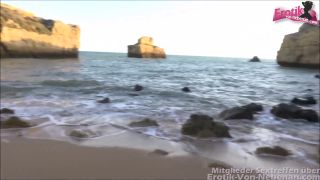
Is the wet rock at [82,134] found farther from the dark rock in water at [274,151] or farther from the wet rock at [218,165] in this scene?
the dark rock in water at [274,151]

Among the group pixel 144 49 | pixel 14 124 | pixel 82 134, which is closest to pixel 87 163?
pixel 82 134

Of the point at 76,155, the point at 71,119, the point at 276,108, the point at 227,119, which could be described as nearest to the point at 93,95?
the point at 71,119

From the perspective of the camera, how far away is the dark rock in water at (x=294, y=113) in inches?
380

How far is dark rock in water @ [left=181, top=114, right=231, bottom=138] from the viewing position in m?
7.03

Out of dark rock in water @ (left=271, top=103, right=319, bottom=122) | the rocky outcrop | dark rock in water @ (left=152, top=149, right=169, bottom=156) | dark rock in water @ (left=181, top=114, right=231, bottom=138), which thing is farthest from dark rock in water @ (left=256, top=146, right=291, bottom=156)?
the rocky outcrop

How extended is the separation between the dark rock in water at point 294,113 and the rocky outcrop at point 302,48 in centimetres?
4326

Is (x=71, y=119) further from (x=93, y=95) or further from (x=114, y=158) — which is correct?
(x=93, y=95)

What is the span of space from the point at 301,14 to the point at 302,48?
4481 cm

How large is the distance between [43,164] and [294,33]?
191 ft

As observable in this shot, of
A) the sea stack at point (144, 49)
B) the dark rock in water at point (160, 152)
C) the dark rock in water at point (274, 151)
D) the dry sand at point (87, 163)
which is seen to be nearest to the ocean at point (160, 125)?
the dark rock in water at point (274, 151)

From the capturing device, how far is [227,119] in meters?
9.30

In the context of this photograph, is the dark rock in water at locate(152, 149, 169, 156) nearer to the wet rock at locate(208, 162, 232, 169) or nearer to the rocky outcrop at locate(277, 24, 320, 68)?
the wet rock at locate(208, 162, 232, 169)

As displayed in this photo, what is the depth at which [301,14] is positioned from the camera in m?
10.3

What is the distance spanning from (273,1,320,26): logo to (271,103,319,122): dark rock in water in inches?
110
